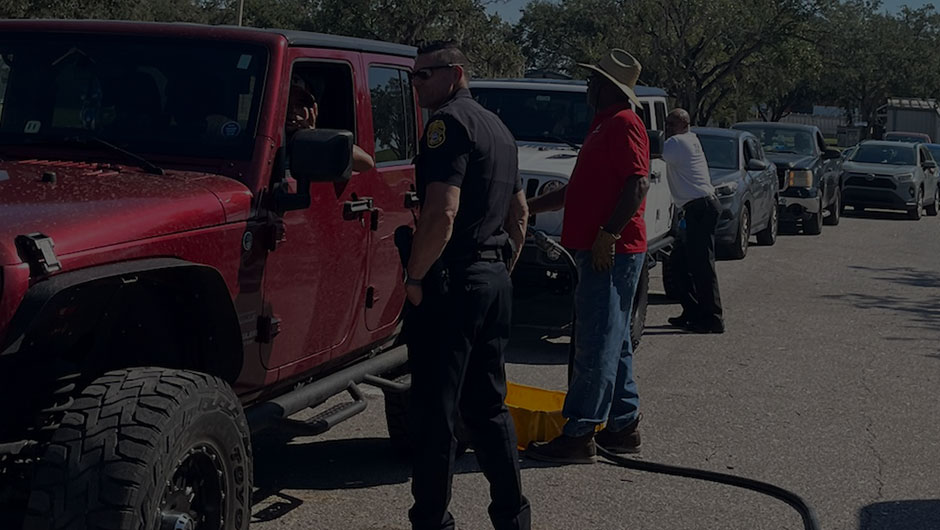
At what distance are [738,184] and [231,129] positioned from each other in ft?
40.6

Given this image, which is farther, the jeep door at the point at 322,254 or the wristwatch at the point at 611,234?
the wristwatch at the point at 611,234

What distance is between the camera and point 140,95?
5.18m

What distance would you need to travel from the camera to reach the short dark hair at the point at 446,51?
4957mm

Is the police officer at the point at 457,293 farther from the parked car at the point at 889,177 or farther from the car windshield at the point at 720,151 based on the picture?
the parked car at the point at 889,177

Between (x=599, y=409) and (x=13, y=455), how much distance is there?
3366 millimetres

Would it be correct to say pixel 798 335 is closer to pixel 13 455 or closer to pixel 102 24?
pixel 102 24

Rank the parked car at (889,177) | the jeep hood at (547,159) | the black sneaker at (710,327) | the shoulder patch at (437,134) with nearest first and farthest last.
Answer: the shoulder patch at (437,134) → the jeep hood at (547,159) → the black sneaker at (710,327) → the parked car at (889,177)

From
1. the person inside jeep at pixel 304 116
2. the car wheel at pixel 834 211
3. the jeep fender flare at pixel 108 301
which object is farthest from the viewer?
the car wheel at pixel 834 211

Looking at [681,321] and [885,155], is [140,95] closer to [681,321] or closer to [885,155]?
[681,321]

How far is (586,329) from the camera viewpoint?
6.61 metres

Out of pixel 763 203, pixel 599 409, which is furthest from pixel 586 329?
pixel 763 203

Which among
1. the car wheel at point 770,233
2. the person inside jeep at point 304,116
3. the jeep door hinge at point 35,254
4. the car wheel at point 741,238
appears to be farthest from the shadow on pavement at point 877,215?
the jeep door hinge at point 35,254

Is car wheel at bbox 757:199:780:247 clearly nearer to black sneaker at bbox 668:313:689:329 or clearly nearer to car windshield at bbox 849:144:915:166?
black sneaker at bbox 668:313:689:329

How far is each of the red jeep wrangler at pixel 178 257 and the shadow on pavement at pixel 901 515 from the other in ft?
7.39
